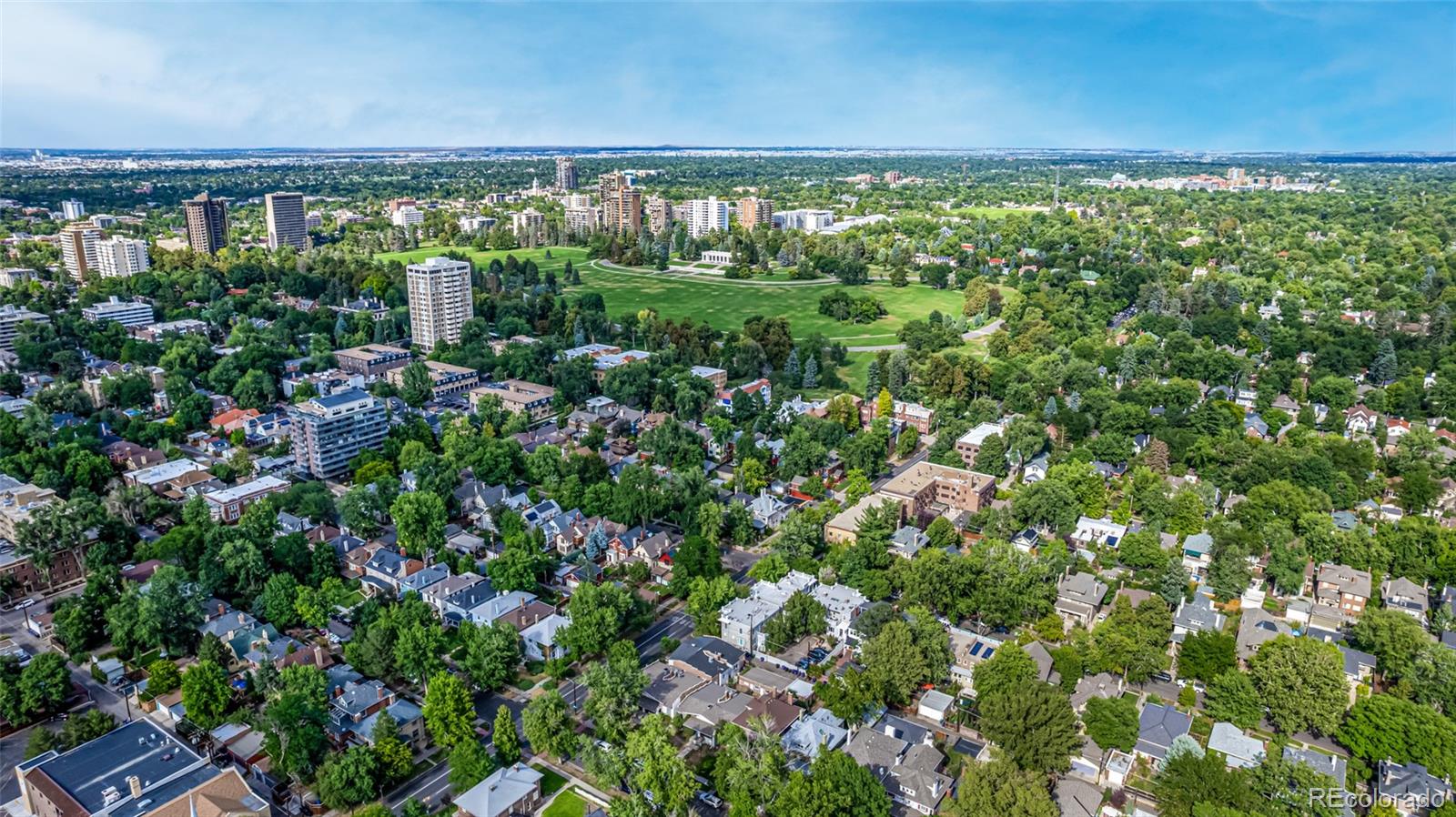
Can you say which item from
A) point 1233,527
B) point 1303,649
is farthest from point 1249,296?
point 1303,649

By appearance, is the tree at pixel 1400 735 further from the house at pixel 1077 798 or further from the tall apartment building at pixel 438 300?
the tall apartment building at pixel 438 300

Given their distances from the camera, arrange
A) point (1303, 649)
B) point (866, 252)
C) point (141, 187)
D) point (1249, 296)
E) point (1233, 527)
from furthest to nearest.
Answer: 1. point (141, 187)
2. point (866, 252)
3. point (1249, 296)
4. point (1233, 527)
5. point (1303, 649)

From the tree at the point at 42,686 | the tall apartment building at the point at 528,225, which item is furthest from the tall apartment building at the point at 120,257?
the tree at the point at 42,686

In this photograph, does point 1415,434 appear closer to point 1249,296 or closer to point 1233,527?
point 1233,527

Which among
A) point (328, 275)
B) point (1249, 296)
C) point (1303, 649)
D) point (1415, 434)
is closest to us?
point (1303, 649)

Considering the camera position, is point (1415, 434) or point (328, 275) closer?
point (1415, 434)

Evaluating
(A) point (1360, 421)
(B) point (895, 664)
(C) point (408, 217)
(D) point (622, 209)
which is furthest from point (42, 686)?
(C) point (408, 217)

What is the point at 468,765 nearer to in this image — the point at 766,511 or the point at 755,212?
the point at 766,511
